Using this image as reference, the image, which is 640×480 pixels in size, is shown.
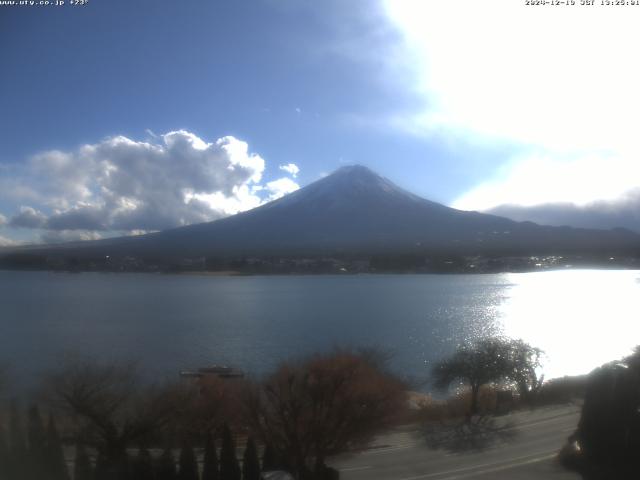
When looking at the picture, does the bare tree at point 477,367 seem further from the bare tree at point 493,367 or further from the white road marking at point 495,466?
the white road marking at point 495,466

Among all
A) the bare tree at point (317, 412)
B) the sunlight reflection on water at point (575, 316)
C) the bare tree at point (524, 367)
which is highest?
the bare tree at point (317, 412)

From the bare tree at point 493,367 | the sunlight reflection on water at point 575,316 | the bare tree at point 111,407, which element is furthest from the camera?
the sunlight reflection on water at point 575,316

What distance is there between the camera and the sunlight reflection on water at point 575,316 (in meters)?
6.47

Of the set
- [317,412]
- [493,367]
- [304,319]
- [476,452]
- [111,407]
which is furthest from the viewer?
[304,319]

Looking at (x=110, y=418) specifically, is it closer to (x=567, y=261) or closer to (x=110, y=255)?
(x=567, y=261)

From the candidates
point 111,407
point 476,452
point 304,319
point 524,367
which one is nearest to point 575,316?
point 304,319

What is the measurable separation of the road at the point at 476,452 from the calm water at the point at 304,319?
2541mm

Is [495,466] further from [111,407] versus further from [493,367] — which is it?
[493,367]

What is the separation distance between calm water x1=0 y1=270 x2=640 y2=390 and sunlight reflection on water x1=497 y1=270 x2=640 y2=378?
0.04 meters

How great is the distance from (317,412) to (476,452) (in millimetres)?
916

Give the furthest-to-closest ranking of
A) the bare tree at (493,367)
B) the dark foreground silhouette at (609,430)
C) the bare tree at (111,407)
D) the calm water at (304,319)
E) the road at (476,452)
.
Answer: the calm water at (304,319)
the bare tree at (493,367)
the bare tree at (111,407)
the road at (476,452)
the dark foreground silhouette at (609,430)

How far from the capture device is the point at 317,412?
10.6 feet

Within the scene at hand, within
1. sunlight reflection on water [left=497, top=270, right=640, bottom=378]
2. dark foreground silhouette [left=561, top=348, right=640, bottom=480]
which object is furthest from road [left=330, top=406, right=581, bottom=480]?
sunlight reflection on water [left=497, top=270, right=640, bottom=378]

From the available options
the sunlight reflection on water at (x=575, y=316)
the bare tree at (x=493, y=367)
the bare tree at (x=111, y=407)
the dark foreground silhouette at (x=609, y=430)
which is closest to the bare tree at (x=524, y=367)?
the bare tree at (x=493, y=367)
